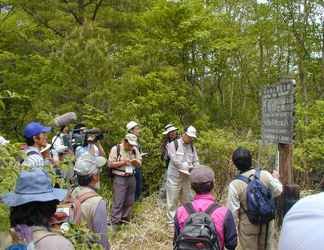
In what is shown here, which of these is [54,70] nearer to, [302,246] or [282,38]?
[302,246]

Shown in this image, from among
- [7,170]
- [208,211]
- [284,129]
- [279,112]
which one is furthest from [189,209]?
[279,112]

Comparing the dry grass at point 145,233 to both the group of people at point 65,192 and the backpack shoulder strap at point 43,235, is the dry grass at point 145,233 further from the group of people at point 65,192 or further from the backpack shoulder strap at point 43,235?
the backpack shoulder strap at point 43,235

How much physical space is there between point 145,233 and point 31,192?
4.78 m

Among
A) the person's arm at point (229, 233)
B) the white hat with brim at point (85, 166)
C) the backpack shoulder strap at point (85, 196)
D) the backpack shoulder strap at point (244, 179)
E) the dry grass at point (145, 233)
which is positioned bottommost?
the dry grass at point (145, 233)

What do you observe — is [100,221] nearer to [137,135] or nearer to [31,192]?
[31,192]

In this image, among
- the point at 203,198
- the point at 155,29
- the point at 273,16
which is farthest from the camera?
the point at 273,16

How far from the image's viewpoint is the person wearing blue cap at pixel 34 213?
224cm

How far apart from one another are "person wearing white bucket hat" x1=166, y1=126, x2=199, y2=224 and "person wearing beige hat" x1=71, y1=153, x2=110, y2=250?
3702 millimetres

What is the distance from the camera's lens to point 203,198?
3.65m

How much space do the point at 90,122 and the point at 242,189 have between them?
18.2 ft

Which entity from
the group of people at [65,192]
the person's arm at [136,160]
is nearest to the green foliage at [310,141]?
the person's arm at [136,160]

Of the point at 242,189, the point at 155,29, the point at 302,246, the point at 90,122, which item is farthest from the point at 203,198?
the point at 155,29

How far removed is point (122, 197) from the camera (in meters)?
7.44

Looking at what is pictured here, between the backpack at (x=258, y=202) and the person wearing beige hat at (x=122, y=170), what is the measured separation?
316cm
